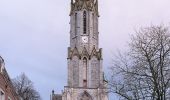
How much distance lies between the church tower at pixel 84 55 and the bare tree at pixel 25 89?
40.5 ft

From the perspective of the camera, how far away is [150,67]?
32094mm

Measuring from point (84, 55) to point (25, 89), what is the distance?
69.9 feet

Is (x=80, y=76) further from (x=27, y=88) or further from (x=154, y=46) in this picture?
(x=154, y=46)

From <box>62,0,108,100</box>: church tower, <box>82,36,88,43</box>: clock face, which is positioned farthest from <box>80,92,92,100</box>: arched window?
<box>82,36,88,43</box>: clock face

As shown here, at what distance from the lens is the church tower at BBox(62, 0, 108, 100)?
101219 millimetres

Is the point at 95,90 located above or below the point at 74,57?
below

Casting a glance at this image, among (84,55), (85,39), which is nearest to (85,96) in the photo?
(84,55)

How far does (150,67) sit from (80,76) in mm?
71430

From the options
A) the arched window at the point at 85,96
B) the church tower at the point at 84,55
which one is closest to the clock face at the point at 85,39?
the church tower at the point at 84,55

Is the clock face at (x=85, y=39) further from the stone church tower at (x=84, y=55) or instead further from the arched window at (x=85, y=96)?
the arched window at (x=85, y=96)

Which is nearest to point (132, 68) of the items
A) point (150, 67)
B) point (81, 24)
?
point (150, 67)

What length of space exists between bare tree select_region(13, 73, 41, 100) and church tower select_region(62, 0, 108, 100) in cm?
1236

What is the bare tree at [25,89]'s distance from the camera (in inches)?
3300

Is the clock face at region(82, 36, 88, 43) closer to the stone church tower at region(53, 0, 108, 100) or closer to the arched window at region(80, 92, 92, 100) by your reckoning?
the stone church tower at region(53, 0, 108, 100)
